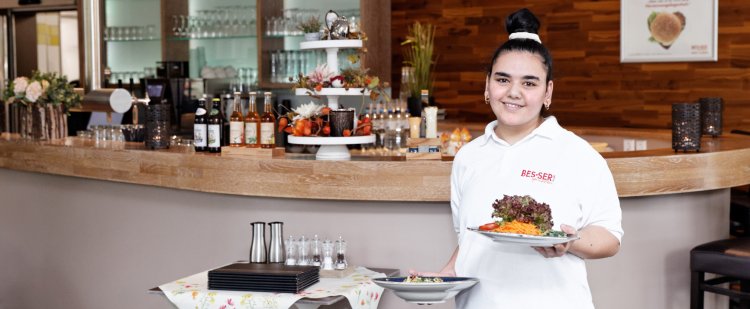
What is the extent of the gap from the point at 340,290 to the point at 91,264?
7.19 feet

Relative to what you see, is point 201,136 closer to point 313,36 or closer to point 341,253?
point 313,36

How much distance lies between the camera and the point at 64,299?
524 centimetres

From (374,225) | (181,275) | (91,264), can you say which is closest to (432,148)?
(374,225)

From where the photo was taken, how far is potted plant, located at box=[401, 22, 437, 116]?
723 cm

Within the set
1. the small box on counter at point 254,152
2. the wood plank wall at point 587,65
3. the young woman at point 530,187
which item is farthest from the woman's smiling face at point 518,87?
the wood plank wall at point 587,65

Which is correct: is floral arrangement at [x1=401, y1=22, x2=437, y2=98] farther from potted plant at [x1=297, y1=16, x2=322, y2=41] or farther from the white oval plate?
the white oval plate

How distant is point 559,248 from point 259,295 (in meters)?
1.33

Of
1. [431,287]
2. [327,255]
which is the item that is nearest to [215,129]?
[327,255]

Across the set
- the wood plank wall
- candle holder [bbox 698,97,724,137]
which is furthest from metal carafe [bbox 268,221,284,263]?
the wood plank wall

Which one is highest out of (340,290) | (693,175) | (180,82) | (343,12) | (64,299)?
(343,12)

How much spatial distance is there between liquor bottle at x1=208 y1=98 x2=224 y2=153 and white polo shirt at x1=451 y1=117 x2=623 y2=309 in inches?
82.5

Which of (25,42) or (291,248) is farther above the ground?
(25,42)

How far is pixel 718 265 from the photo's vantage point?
4.03 metres

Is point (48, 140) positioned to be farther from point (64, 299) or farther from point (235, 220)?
point (235, 220)
